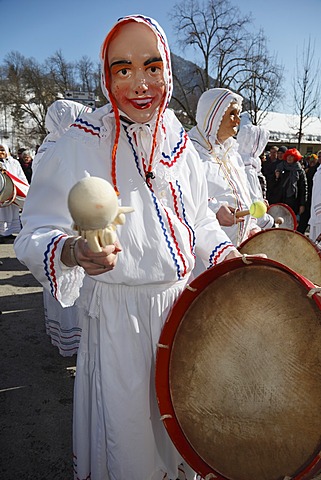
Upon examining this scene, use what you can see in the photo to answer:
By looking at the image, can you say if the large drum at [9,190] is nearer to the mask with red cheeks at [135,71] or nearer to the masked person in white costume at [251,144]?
the masked person in white costume at [251,144]

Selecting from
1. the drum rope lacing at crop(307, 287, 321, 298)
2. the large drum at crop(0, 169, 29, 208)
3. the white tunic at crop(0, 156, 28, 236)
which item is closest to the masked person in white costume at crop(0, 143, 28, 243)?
the white tunic at crop(0, 156, 28, 236)

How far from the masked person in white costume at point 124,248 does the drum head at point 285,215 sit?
300 centimetres

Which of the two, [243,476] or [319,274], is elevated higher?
[319,274]

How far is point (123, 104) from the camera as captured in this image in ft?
4.70

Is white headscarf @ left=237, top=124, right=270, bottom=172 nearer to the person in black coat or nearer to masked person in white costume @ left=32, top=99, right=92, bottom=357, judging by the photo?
the person in black coat

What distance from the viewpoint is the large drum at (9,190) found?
17.9 feet

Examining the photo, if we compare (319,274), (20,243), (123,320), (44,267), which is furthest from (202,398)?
(319,274)

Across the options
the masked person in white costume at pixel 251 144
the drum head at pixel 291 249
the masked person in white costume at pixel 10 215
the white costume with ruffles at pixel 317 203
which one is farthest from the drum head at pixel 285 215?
the masked person in white costume at pixel 10 215

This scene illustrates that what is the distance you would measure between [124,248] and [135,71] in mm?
627

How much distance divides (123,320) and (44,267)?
1.16 feet

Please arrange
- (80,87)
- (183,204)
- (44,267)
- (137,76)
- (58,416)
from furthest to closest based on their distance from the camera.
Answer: (80,87) → (58,416) → (183,204) → (137,76) → (44,267)

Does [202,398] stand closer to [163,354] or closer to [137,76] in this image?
[163,354]

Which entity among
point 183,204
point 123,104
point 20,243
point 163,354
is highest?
point 123,104

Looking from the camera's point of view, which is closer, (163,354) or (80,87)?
(163,354)
